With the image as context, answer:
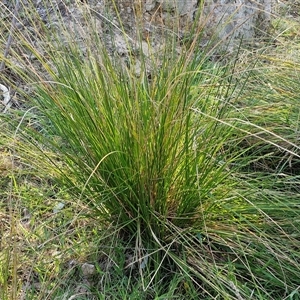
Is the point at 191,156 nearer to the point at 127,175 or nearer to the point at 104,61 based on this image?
the point at 127,175

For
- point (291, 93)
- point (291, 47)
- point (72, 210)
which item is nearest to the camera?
point (72, 210)

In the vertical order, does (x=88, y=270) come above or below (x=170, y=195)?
below

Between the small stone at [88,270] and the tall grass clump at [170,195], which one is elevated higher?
the tall grass clump at [170,195]

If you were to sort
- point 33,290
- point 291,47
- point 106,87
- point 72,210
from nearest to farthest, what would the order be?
1. point 33,290
2. point 106,87
3. point 72,210
4. point 291,47

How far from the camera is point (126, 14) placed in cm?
260

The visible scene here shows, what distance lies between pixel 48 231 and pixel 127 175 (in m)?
0.39

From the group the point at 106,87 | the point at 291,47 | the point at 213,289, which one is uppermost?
the point at 106,87

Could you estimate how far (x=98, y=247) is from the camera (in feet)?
5.07

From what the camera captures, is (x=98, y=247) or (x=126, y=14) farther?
(x=126, y=14)

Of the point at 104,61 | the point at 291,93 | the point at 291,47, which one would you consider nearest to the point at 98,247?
the point at 104,61

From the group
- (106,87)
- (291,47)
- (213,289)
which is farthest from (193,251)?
(291,47)

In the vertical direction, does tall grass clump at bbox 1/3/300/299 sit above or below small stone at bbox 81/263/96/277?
above

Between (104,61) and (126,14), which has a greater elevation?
(104,61)

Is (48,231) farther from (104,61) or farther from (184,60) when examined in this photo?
(184,60)
